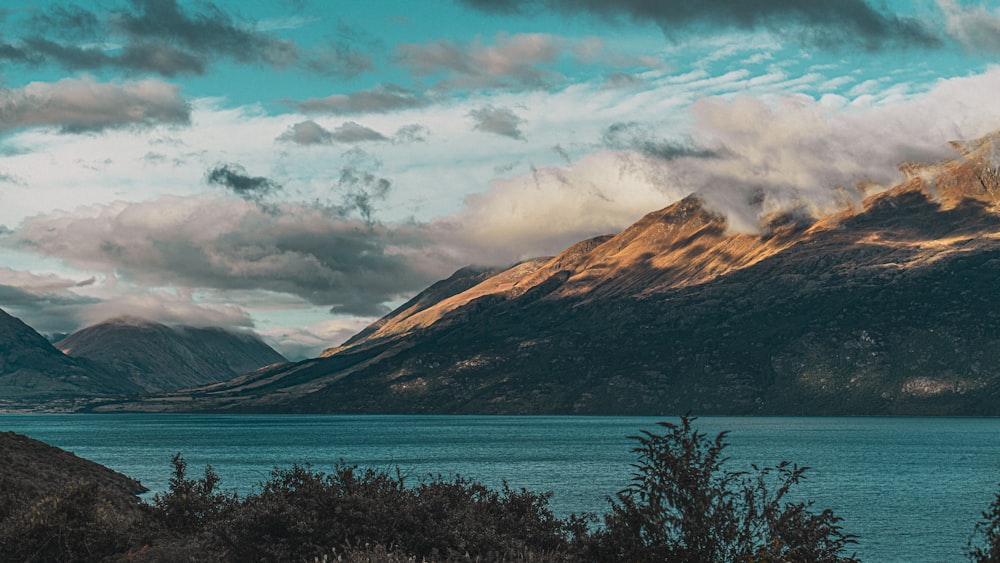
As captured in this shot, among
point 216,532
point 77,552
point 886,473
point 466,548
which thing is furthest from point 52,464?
point 886,473

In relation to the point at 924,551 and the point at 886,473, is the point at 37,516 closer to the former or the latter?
the point at 924,551

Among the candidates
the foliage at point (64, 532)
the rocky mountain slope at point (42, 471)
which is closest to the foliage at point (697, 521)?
the foliage at point (64, 532)

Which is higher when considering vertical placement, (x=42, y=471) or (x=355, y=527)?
(x=355, y=527)

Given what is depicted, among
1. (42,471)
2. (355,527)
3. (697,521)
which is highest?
Result: (697,521)

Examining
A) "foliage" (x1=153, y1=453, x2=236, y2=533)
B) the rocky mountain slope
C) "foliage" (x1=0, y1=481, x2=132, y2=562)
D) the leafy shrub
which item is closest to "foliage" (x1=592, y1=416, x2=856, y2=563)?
the leafy shrub

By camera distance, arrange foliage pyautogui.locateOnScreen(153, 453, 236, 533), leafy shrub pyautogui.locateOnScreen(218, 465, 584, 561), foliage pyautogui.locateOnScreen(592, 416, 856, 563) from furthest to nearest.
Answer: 1. foliage pyautogui.locateOnScreen(153, 453, 236, 533)
2. leafy shrub pyautogui.locateOnScreen(218, 465, 584, 561)
3. foliage pyautogui.locateOnScreen(592, 416, 856, 563)

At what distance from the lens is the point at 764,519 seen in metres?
32.4

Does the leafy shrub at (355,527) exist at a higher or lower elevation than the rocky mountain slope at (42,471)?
higher

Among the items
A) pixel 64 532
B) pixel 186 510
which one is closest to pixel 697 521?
pixel 64 532

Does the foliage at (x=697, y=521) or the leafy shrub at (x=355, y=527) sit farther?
the leafy shrub at (x=355, y=527)

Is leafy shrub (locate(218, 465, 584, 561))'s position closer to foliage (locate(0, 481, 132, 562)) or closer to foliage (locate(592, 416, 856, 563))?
foliage (locate(592, 416, 856, 563))

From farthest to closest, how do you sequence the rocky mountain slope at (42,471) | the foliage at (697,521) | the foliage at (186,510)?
the rocky mountain slope at (42,471)
the foliage at (186,510)
the foliage at (697,521)

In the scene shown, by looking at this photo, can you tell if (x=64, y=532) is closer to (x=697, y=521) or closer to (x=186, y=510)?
(x=186, y=510)

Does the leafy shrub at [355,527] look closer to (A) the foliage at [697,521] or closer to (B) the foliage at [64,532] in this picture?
A: (A) the foliage at [697,521]
